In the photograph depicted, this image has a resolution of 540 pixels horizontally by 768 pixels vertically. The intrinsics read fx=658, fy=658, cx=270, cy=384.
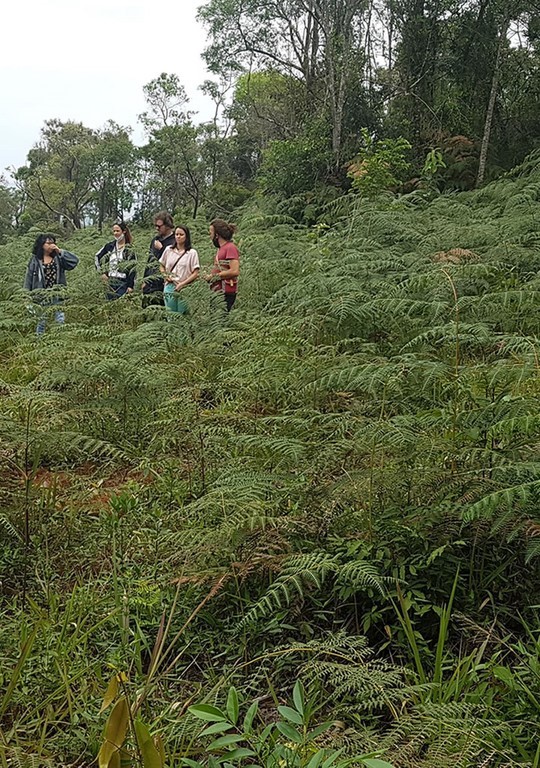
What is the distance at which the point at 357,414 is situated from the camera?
379 cm

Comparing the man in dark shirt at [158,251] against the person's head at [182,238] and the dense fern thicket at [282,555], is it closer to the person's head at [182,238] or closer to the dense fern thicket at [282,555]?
the person's head at [182,238]

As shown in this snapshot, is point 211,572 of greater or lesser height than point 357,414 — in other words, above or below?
below

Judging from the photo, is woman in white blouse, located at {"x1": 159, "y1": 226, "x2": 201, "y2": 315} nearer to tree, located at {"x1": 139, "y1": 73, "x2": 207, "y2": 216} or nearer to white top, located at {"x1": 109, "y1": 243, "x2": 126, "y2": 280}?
white top, located at {"x1": 109, "y1": 243, "x2": 126, "y2": 280}

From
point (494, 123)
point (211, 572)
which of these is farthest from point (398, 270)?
point (494, 123)

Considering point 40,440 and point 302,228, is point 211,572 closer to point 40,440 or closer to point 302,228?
point 40,440

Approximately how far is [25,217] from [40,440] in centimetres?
2817

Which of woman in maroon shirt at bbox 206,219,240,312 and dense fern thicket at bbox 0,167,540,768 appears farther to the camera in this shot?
woman in maroon shirt at bbox 206,219,240,312

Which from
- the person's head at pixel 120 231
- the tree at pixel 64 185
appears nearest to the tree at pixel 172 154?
the tree at pixel 64 185

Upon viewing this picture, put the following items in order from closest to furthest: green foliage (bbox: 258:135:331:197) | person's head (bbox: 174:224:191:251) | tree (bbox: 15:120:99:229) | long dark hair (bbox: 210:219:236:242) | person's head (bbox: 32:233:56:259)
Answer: long dark hair (bbox: 210:219:236:242), person's head (bbox: 174:224:191:251), person's head (bbox: 32:233:56:259), green foliage (bbox: 258:135:331:197), tree (bbox: 15:120:99:229)

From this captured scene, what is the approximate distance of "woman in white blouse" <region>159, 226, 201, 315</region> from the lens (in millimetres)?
7066

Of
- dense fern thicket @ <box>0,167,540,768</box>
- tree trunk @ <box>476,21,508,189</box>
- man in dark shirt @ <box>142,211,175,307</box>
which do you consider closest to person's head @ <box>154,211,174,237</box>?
man in dark shirt @ <box>142,211,175,307</box>

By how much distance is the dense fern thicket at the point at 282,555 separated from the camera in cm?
201

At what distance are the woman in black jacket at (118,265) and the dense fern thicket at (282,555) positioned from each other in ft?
10.2

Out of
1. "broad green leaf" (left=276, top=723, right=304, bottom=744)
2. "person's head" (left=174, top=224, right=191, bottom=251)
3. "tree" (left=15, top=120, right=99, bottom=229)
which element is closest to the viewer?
"broad green leaf" (left=276, top=723, right=304, bottom=744)
